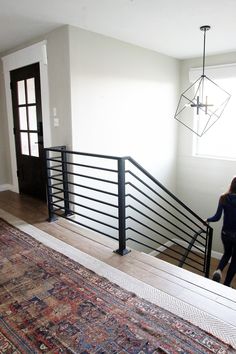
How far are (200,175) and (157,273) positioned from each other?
334cm

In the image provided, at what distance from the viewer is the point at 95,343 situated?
1572 mm

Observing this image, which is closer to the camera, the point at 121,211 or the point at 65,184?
the point at 121,211

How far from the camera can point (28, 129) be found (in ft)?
13.4

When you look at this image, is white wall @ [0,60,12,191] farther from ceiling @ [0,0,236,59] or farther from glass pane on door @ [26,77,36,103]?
ceiling @ [0,0,236,59]

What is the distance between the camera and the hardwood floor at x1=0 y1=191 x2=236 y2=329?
6.20ft

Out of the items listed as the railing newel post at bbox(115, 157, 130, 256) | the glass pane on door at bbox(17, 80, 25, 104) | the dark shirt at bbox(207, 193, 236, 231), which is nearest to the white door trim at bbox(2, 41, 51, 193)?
the glass pane on door at bbox(17, 80, 25, 104)

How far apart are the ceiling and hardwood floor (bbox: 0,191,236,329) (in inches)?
86.9

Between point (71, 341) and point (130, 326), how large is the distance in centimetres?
36

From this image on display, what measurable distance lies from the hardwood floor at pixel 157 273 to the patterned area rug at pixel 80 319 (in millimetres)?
229

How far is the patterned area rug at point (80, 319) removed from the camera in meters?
1.55

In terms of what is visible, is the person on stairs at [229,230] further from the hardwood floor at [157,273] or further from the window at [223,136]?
the window at [223,136]

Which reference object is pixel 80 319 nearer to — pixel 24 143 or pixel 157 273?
pixel 157 273

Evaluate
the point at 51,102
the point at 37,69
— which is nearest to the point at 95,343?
the point at 51,102

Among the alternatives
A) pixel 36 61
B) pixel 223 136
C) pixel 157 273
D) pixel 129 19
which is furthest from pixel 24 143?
pixel 223 136
